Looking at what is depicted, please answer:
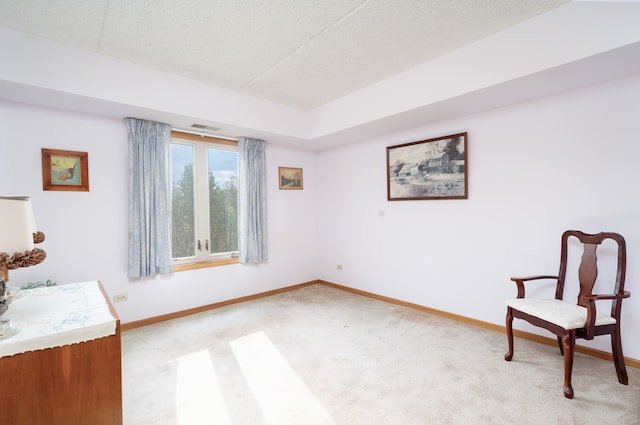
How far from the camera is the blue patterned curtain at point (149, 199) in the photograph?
328cm

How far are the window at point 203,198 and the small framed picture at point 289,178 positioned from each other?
2.40 ft

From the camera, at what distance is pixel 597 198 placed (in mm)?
2545

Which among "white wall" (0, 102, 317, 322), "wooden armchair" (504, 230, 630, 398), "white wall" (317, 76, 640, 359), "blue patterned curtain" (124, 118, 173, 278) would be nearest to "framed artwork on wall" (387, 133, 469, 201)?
"white wall" (317, 76, 640, 359)

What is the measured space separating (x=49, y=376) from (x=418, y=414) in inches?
78.3

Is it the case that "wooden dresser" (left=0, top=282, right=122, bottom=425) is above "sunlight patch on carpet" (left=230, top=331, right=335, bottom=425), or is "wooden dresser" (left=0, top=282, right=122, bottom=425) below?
above

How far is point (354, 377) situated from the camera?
2328 millimetres

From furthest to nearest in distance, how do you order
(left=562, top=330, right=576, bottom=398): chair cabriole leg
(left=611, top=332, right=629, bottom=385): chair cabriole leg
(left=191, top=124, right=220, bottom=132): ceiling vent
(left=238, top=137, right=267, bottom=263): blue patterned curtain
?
(left=238, top=137, right=267, bottom=263): blue patterned curtain < (left=191, top=124, right=220, bottom=132): ceiling vent < (left=611, top=332, right=629, bottom=385): chair cabriole leg < (left=562, top=330, right=576, bottom=398): chair cabriole leg

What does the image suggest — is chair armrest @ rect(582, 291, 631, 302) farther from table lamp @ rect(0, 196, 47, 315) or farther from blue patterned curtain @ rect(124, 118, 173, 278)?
blue patterned curtain @ rect(124, 118, 173, 278)

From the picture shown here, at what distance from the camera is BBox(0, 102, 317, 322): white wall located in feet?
9.00

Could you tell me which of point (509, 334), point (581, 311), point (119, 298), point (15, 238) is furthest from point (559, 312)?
point (119, 298)

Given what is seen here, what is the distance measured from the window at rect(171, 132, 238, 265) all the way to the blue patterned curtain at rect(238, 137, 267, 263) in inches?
7.4

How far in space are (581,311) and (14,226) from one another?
3510 mm

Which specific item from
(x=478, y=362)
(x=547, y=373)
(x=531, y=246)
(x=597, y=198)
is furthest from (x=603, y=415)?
(x=597, y=198)

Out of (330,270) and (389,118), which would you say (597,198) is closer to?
(389,118)
